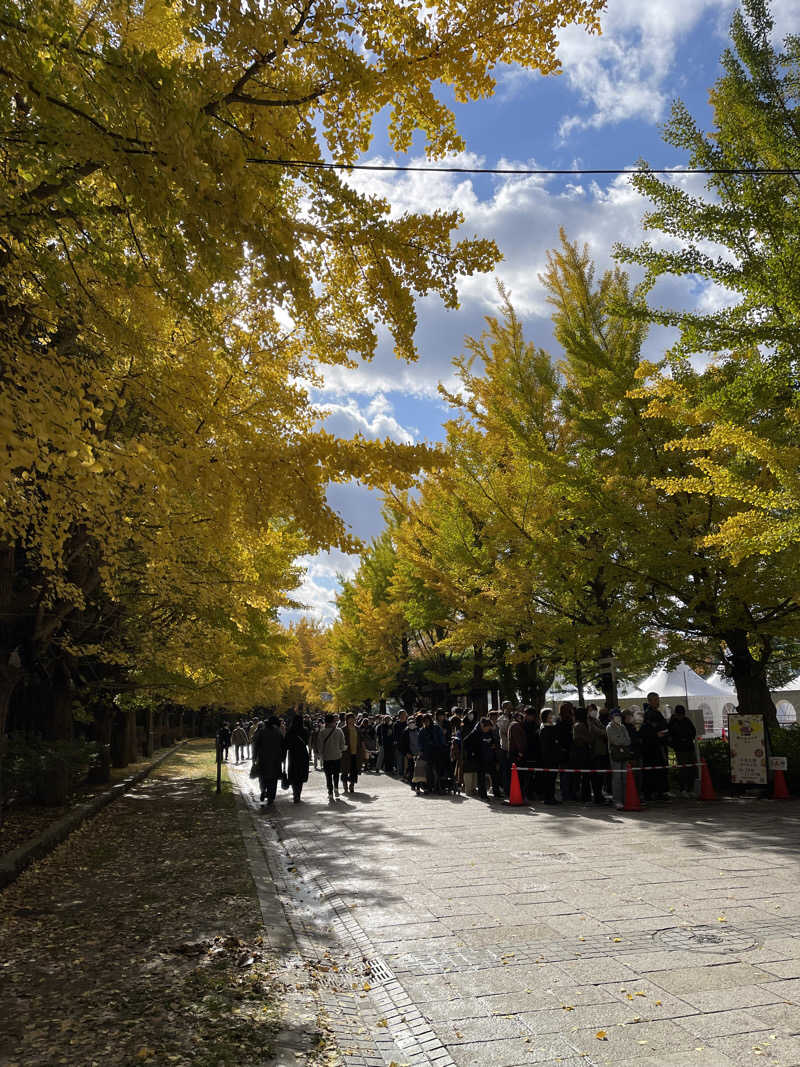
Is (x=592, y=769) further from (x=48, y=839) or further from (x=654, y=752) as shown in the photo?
(x=48, y=839)

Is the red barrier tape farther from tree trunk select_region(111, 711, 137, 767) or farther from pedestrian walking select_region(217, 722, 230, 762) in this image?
tree trunk select_region(111, 711, 137, 767)

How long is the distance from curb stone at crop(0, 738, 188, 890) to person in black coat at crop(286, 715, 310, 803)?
354cm

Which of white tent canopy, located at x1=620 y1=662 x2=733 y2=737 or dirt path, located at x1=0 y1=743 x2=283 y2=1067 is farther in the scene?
white tent canopy, located at x1=620 y1=662 x2=733 y2=737

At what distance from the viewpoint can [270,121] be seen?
5.14 meters

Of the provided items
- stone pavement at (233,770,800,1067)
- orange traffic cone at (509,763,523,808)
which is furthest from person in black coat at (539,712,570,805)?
stone pavement at (233,770,800,1067)

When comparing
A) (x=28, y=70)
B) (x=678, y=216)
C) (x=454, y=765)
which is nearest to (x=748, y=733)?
(x=454, y=765)

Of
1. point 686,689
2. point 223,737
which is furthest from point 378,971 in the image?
point 223,737

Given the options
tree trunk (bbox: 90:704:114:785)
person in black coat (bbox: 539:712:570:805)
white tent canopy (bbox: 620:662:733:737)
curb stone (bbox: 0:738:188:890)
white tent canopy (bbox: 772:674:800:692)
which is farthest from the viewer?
white tent canopy (bbox: 772:674:800:692)

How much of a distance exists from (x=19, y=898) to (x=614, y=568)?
9.53 meters

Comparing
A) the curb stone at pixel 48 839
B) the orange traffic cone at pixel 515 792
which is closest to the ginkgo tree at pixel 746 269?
the orange traffic cone at pixel 515 792

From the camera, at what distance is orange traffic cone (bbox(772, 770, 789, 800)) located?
11.7 metres

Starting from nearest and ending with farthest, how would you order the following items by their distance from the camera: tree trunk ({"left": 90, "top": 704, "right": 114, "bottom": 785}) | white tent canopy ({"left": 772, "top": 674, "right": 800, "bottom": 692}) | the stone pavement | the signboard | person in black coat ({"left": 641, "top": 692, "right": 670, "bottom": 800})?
the stone pavement
the signboard
person in black coat ({"left": 641, "top": 692, "right": 670, "bottom": 800})
tree trunk ({"left": 90, "top": 704, "right": 114, "bottom": 785})
white tent canopy ({"left": 772, "top": 674, "right": 800, "bottom": 692})

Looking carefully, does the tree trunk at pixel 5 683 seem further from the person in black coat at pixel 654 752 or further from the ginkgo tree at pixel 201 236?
the person in black coat at pixel 654 752

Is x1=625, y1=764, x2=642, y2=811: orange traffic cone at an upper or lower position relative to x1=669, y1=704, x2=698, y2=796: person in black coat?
lower
